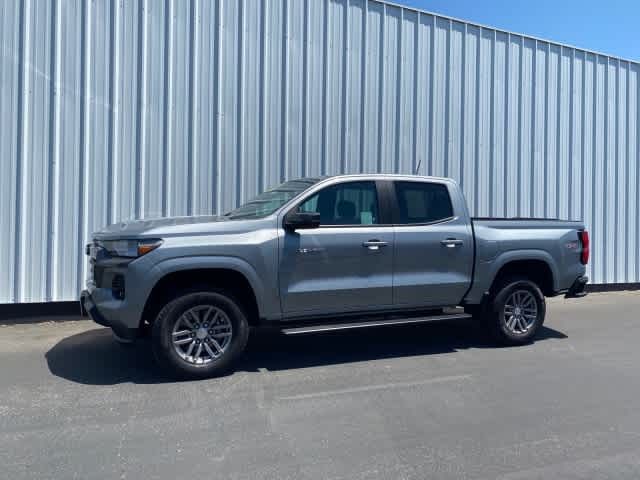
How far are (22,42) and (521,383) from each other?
7.41m

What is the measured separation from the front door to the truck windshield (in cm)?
23

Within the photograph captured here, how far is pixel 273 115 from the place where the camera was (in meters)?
9.46

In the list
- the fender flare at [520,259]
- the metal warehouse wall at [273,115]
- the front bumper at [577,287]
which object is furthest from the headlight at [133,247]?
the front bumper at [577,287]

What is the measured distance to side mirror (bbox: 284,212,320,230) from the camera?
5.99 metres

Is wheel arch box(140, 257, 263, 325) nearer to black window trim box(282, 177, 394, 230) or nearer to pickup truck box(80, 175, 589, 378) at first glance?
pickup truck box(80, 175, 589, 378)

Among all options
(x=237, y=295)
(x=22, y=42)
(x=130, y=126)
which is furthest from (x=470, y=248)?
(x=22, y=42)

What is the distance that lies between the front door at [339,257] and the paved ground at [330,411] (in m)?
0.69

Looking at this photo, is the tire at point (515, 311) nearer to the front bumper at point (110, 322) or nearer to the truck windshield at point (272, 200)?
the truck windshield at point (272, 200)

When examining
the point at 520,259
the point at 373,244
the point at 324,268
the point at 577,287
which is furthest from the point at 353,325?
the point at 577,287

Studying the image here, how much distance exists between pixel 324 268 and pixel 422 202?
1.50 metres

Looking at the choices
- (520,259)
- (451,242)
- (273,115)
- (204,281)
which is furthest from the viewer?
(273,115)

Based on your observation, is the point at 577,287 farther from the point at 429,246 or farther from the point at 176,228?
the point at 176,228

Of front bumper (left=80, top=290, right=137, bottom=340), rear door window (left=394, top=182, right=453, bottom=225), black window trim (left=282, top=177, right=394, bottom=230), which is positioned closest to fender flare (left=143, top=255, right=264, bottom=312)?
front bumper (left=80, top=290, right=137, bottom=340)

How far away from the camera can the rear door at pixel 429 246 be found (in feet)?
21.8
